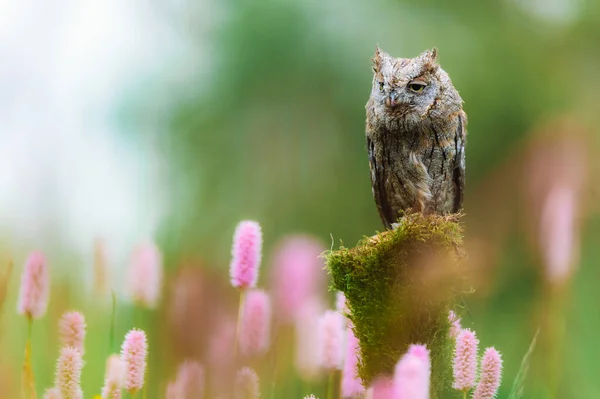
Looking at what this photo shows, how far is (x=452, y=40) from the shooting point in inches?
204

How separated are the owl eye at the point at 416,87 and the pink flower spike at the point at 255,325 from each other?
93 centimetres

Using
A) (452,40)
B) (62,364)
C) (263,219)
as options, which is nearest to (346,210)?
(263,219)

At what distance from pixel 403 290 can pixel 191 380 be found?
1.86 feet

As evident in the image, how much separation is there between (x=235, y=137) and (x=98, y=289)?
3866 millimetres

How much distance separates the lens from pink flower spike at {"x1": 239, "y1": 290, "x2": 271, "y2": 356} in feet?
5.30

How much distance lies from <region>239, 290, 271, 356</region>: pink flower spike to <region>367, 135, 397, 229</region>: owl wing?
0.97 metres

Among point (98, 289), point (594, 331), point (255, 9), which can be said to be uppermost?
point (255, 9)

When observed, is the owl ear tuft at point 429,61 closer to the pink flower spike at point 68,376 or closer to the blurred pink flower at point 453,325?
the blurred pink flower at point 453,325

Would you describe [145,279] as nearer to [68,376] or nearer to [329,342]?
[68,376]

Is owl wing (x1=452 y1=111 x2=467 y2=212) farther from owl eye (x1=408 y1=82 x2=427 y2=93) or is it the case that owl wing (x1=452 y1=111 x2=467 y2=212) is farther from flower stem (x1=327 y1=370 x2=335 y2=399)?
flower stem (x1=327 y1=370 x2=335 y2=399)

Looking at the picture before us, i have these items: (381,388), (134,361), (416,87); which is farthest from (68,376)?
(416,87)

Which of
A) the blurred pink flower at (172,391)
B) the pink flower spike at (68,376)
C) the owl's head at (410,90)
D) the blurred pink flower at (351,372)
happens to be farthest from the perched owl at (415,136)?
the pink flower spike at (68,376)

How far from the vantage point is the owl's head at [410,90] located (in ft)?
7.26

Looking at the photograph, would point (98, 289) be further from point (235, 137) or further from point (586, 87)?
point (586, 87)
